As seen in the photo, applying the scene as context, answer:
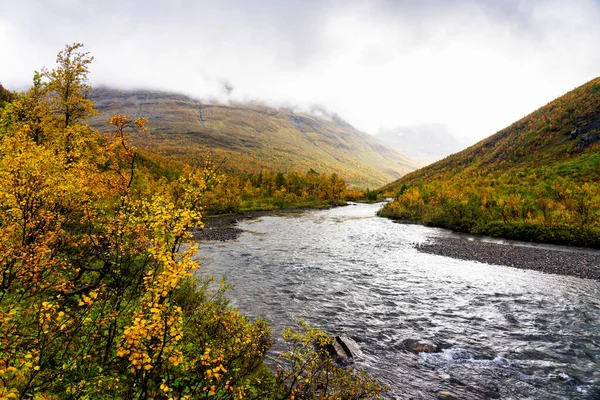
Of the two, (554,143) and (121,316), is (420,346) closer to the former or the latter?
(121,316)

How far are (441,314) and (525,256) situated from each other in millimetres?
22492

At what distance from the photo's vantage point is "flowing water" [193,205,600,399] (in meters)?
12.8

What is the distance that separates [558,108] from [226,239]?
13472cm

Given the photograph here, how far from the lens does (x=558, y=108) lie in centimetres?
11225

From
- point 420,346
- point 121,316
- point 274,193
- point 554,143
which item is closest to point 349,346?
point 420,346

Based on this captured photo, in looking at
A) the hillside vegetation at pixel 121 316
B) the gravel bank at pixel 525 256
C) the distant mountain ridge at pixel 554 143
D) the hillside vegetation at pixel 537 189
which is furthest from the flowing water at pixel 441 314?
the distant mountain ridge at pixel 554 143

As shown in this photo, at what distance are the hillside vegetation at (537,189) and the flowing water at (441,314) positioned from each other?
20609 millimetres

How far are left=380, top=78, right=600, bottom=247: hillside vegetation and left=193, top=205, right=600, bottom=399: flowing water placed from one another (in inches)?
811

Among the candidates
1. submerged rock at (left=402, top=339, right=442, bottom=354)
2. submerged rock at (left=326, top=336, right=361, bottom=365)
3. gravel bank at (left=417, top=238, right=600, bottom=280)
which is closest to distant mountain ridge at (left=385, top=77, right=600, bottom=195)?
gravel bank at (left=417, top=238, right=600, bottom=280)

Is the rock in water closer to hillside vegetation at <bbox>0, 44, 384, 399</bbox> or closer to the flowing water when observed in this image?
the flowing water

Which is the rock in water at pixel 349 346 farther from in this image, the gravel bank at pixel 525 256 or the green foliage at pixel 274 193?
the green foliage at pixel 274 193

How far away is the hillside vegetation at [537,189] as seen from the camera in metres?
42.4

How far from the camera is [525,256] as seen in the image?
3419 cm

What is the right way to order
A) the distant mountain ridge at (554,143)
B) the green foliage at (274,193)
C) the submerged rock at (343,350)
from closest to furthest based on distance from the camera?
the submerged rock at (343,350), the distant mountain ridge at (554,143), the green foliage at (274,193)
